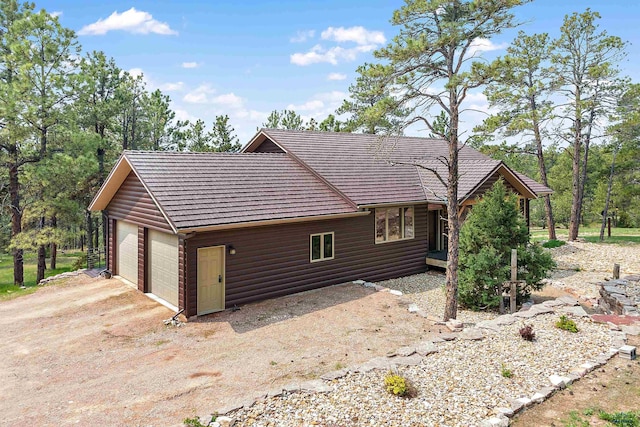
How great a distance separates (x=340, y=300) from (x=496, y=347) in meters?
5.46

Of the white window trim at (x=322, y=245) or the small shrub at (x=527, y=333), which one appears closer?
the small shrub at (x=527, y=333)

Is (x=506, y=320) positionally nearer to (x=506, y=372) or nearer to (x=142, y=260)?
(x=506, y=372)

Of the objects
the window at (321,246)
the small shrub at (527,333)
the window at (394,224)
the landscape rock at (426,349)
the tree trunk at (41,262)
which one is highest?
the window at (394,224)

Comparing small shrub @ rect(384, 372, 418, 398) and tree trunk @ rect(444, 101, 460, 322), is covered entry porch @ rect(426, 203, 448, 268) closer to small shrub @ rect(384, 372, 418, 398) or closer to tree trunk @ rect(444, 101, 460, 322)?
tree trunk @ rect(444, 101, 460, 322)

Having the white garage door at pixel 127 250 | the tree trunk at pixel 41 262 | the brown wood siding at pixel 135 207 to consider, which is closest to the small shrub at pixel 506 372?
the brown wood siding at pixel 135 207

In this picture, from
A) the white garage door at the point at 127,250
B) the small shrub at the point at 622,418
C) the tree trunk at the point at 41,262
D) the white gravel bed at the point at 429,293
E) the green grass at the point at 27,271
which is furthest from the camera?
the tree trunk at the point at 41,262

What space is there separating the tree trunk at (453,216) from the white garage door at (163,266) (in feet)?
25.7

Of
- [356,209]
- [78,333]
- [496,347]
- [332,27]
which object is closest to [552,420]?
[496,347]

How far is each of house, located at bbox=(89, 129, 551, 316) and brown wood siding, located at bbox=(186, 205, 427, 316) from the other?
4 cm

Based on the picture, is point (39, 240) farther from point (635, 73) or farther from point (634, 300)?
point (635, 73)

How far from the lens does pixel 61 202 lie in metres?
21.3

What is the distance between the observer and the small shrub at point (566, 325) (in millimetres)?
8898

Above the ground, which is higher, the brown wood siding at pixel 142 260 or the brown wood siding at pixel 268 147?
the brown wood siding at pixel 268 147

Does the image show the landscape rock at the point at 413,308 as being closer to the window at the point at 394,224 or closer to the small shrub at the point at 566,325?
the small shrub at the point at 566,325
